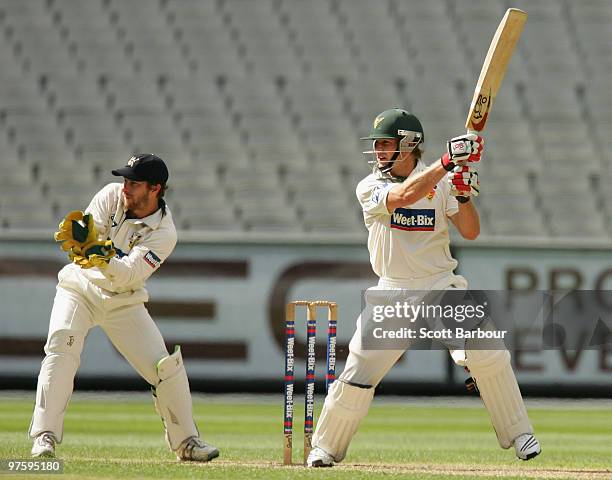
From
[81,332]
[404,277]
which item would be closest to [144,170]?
[81,332]

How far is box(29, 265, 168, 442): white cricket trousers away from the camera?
624cm

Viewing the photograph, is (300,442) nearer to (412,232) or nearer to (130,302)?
(130,302)

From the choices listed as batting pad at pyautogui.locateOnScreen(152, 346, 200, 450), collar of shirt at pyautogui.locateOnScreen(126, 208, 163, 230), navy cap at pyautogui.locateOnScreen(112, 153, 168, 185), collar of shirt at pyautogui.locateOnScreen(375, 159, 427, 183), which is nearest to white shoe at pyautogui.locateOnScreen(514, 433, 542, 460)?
collar of shirt at pyautogui.locateOnScreen(375, 159, 427, 183)

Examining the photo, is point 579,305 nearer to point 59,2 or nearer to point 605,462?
point 605,462

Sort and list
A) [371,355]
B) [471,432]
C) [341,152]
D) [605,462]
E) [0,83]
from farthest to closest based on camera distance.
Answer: [0,83]
[341,152]
[471,432]
[605,462]
[371,355]

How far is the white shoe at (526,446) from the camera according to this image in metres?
6.18

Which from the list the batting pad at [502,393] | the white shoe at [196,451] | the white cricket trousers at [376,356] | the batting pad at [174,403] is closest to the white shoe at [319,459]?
the white cricket trousers at [376,356]

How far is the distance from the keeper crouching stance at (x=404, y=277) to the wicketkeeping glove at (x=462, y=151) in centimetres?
36

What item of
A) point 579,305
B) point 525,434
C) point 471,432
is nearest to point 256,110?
point 579,305

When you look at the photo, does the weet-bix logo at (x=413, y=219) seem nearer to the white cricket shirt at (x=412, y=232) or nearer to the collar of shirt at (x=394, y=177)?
the white cricket shirt at (x=412, y=232)

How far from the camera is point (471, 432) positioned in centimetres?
933

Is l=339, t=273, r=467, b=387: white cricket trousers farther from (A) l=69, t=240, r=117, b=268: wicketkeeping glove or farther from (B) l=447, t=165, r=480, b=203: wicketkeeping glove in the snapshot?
(A) l=69, t=240, r=117, b=268: wicketkeeping glove

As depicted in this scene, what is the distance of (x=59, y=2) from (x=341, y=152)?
5160mm

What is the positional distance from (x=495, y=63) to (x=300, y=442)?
3302 mm
